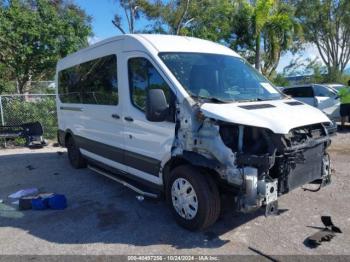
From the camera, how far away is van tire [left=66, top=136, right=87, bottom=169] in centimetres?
761

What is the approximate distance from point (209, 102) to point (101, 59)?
268 cm

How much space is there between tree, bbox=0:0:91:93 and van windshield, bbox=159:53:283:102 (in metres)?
9.96

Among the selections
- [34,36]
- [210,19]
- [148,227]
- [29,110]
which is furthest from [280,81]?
[148,227]

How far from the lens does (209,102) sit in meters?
4.14

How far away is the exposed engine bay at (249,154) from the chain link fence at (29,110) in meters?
9.25

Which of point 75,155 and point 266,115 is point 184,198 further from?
point 75,155

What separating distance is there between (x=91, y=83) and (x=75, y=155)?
1.99 metres

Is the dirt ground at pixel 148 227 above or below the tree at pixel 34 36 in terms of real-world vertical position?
below

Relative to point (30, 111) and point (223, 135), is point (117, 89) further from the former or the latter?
point (30, 111)

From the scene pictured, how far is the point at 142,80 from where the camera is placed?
488 centimetres

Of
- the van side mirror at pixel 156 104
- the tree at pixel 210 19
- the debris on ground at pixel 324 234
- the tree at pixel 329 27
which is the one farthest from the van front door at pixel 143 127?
the tree at pixel 329 27

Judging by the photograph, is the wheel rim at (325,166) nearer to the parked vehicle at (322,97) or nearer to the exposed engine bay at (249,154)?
the exposed engine bay at (249,154)

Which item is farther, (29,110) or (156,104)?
(29,110)

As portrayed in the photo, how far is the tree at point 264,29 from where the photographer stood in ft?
67.9
